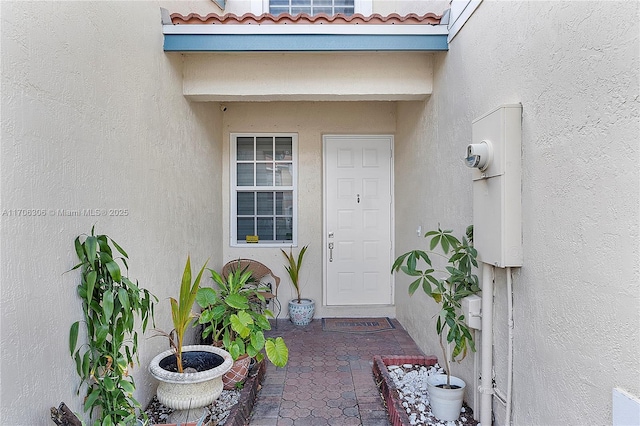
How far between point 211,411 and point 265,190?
2.91m

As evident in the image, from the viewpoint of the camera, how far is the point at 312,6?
16.4 feet

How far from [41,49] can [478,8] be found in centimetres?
238

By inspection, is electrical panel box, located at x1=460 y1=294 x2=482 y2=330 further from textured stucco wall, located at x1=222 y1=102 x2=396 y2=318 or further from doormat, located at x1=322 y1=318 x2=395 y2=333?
textured stucco wall, located at x1=222 y1=102 x2=396 y2=318

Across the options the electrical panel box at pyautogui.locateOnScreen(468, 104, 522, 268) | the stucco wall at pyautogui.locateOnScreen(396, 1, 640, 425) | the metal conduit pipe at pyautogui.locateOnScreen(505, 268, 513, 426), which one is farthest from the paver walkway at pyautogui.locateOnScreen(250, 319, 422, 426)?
the electrical panel box at pyautogui.locateOnScreen(468, 104, 522, 268)

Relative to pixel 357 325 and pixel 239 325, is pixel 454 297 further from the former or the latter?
pixel 357 325

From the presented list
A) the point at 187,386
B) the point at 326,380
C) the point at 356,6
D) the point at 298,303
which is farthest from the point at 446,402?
the point at 356,6

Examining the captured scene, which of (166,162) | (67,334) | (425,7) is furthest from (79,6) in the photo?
(425,7)

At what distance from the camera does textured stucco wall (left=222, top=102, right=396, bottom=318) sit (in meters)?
4.87

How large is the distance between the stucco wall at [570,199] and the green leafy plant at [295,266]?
2828mm

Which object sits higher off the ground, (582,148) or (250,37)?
(250,37)

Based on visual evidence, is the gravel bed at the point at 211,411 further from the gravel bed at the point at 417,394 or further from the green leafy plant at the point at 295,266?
the green leafy plant at the point at 295,266

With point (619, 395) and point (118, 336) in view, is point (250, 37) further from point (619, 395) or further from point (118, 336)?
point (619, 395)

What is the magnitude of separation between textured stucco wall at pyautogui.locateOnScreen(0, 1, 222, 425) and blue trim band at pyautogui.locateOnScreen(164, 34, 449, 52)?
1.24 feet

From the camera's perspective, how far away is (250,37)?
3012 millimetres
